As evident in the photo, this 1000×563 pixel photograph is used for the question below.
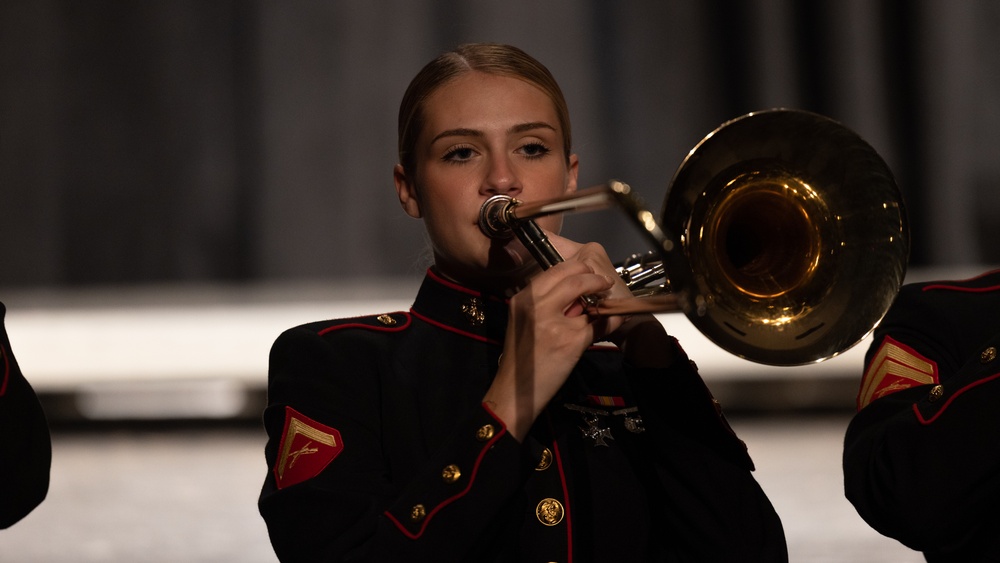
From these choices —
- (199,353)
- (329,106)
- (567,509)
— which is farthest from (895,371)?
(329,106)

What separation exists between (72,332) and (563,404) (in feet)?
11.4

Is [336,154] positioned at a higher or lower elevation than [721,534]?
lower

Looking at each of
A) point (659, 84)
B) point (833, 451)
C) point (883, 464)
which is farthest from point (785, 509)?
point (659, 84)

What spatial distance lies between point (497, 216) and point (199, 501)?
184 cm

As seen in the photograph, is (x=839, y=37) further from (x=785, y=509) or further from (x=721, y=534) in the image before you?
(x=721, y=534)

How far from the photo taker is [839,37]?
15.0 feet

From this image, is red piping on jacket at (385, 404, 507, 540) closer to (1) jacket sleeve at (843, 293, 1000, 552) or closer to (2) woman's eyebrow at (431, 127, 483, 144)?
(2) woman's eyebrow at (431, 127, 483, 144)

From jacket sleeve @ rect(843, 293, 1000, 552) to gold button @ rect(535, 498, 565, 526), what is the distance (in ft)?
1.15

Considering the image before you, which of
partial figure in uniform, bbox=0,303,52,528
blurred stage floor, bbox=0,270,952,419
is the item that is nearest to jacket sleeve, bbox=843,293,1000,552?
partial figure in uniform, bbox=0,303,52,528

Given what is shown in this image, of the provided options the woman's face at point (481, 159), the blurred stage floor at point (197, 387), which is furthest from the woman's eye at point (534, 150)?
the blurred stage floor at point (197, 387)

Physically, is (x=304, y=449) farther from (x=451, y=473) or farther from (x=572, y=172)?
(x=572, y=172)

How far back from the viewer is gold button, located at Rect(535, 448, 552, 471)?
1.25m

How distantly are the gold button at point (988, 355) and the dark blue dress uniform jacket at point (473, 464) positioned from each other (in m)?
0.28

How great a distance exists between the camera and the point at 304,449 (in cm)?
118
